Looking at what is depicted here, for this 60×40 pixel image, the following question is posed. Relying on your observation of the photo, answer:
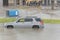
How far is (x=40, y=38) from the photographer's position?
1712 centimetres

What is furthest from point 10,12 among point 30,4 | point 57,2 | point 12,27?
point 57,2

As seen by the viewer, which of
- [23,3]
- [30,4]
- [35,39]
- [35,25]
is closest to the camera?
[35,39]

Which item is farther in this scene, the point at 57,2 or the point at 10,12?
the point at 57,2

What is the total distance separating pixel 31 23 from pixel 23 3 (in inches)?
2042

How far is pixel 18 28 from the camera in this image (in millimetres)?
23344

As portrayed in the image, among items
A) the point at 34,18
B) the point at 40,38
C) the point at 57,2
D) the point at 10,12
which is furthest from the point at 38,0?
the point at 40,38

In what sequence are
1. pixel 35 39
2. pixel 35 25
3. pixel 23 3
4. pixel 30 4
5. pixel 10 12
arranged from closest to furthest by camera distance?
1. pixel 35 39
2. pixel 35 25
3. pixel 10 12
4. pixel 30 4
5. pixel 23 3

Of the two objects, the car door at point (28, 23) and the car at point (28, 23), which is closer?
the car at point (28, 23)

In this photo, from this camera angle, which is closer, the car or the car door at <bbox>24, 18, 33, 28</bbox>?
the car

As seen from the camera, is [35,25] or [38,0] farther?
[38,0]

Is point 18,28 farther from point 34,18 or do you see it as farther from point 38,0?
point 38,0

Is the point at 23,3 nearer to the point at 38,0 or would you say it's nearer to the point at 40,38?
the point at 38,0

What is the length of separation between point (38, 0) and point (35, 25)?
48.6 metres

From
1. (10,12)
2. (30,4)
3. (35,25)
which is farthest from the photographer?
(30,4)
